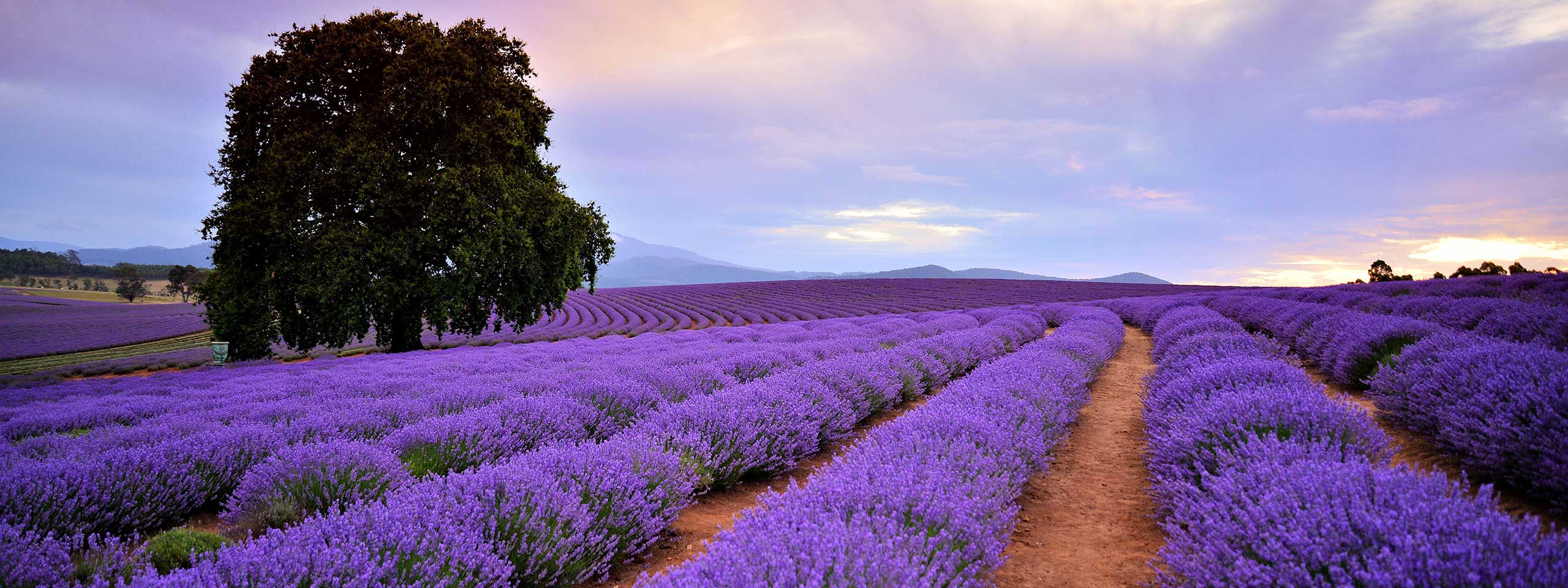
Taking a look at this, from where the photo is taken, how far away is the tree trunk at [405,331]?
39.8ft

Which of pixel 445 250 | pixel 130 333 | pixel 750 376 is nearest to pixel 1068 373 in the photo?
pixel 750 376

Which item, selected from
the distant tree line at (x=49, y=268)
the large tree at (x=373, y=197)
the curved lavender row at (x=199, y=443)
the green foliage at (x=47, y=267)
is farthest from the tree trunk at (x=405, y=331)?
the green foliage at (x=47, y=267)

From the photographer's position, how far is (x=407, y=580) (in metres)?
1.94

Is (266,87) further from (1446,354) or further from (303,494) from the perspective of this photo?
(1446,354)

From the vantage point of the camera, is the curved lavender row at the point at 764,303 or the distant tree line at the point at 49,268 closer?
the curved lavender row at the point at 764,303

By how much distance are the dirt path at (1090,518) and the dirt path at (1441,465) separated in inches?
42.5

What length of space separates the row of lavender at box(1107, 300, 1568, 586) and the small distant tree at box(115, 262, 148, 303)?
73169mm

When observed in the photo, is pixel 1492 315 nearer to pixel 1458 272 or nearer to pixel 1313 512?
pixel 1313 512

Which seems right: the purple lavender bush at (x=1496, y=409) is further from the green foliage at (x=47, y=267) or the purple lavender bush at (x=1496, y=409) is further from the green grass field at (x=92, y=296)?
the green foliage at (x=47, y=267)

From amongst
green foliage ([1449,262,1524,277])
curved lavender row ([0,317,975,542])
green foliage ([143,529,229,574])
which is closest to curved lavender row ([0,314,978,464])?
curved lavender row ([0,317,975,542])

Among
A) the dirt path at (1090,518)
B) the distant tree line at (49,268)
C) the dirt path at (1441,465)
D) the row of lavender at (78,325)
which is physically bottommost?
the row of lavender at (78,325)

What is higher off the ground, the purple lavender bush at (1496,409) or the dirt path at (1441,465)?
the purple lavender bush at (1496,409)

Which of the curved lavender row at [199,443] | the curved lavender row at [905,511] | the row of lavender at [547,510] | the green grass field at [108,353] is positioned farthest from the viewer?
the green grass field at [108,353]

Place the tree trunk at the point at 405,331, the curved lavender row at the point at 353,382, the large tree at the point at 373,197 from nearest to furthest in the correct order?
the curved lavender row at the point at 353,382
the large tree at the point at 373,197
the tree trunk at the point at 405,331
